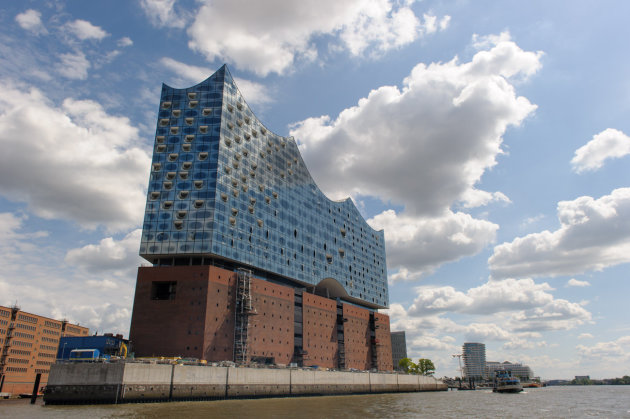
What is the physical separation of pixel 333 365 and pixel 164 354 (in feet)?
152

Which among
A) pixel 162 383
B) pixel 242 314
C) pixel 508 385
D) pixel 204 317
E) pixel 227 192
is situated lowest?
pixel 508 385

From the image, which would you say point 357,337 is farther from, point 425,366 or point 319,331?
point 425,366

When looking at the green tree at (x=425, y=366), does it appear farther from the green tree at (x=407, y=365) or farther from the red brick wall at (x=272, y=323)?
the red brick wall at (x=272, y=323)

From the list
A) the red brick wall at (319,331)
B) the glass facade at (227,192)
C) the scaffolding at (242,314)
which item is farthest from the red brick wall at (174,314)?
the red brick wall at (319,331)

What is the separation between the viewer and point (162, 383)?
5394 centimetres

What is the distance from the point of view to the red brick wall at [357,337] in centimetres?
11200

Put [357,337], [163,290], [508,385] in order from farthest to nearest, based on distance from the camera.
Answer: [357,337] < [508,385] < [163,290]

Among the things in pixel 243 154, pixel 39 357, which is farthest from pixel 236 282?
pixel 39 357

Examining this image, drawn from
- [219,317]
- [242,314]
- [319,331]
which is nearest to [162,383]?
[219,317]

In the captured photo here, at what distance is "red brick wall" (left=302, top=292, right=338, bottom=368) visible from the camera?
95250 mm

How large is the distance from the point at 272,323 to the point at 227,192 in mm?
25784

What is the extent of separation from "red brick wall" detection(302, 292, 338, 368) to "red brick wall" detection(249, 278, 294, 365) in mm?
6495

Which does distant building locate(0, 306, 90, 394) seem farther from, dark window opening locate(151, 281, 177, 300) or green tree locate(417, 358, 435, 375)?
green tree locate(417, 358, 435, 375)

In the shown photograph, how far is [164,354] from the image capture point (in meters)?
68.3
